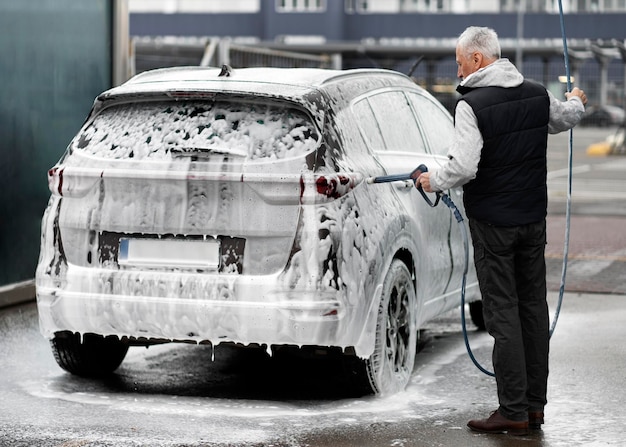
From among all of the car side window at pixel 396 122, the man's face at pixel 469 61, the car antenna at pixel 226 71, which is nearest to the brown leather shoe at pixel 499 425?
the man's face at pixel 469 61

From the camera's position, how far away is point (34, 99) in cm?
970

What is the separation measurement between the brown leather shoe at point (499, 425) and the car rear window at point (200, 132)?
59.9 inches

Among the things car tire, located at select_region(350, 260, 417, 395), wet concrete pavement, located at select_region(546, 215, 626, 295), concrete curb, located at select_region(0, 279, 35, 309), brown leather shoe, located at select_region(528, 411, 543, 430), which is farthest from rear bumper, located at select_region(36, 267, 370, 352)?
wet concrete pavement, located at select_region(546, 215, 626, 295)

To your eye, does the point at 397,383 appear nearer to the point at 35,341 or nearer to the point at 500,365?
the point at 500,365

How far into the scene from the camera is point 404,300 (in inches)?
262

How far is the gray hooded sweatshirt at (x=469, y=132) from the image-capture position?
5535 mm

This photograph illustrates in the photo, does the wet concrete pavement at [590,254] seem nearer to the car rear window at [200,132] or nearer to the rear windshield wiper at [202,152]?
the car rear window at [200,132]

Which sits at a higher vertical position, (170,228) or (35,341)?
(170,228)

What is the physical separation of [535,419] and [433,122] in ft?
8.84

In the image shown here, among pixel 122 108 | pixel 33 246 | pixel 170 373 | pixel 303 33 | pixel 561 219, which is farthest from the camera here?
pixel 303 33

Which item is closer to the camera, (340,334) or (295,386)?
(340,334)

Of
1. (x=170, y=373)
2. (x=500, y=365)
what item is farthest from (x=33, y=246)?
(x=500, y=365)

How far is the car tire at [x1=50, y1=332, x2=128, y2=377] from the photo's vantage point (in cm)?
665

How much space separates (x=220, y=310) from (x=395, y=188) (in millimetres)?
1286
